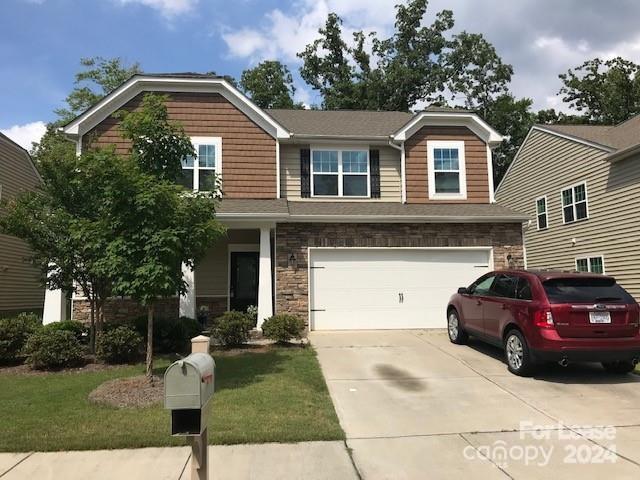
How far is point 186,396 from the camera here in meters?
3.35

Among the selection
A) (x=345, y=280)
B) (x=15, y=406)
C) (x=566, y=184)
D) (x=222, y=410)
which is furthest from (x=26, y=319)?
(x=566, y=184)

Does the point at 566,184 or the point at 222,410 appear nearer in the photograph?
the point at 222,410

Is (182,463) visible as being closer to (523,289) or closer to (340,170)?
(523,289)

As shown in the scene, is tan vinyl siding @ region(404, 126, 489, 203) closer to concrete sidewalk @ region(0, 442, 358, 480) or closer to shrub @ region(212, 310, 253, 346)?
shrub @ region(212, 310, 253, 346)

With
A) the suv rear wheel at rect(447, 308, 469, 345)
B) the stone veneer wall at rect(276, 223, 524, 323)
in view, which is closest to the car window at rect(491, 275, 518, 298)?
the suv rear wheel at rect(447, 308, 469, 345)

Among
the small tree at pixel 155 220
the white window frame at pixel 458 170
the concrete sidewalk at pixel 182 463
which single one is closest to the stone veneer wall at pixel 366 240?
the white window frame at pixel 458 170

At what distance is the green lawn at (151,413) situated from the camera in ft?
18.2

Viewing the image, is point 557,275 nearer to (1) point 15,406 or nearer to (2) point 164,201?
(2) point 164,201

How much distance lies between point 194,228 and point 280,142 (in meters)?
7.59

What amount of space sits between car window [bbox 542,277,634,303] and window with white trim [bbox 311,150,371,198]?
7.70 metres

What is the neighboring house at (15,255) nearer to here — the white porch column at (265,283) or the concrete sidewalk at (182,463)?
the white porch column at (265,283)

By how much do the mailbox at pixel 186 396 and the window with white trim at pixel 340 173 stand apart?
1186cm

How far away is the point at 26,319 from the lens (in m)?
10.6

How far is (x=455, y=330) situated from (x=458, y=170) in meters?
5.88
